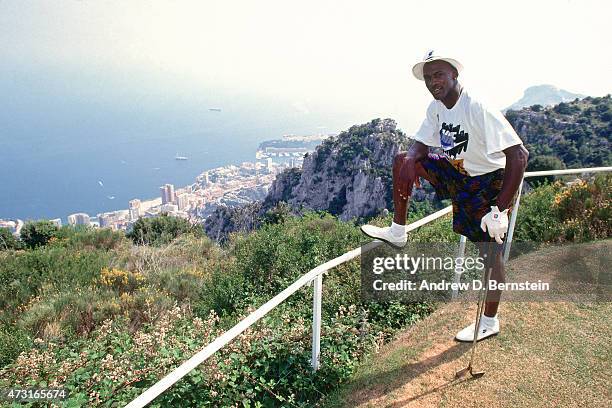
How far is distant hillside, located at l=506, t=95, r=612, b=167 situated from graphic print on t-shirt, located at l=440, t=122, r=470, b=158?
34813mm

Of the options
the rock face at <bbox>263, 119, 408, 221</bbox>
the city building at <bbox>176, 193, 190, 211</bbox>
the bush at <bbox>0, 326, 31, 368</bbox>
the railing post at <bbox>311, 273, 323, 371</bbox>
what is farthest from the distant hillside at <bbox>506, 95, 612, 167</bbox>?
the city building at <bbox>176, 193, 190, 211</bbox>

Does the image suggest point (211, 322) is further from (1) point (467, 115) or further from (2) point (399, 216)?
(1) point (467, 115)

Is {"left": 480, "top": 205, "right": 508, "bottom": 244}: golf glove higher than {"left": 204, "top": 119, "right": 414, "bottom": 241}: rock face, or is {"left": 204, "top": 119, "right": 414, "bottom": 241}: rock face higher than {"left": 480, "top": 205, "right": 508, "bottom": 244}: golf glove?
{"left": 480, "top": 205, "right": 508, "bottom": 244}: golf glove

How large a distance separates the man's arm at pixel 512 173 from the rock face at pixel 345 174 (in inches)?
1758

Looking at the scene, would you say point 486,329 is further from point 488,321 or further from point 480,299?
point 480,299

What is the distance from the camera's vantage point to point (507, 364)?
106 inches

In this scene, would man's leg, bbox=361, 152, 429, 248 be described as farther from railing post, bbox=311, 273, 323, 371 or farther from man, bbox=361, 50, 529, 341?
railing post, bbox=311, 273, 323, 371

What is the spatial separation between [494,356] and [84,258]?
7.16 metres

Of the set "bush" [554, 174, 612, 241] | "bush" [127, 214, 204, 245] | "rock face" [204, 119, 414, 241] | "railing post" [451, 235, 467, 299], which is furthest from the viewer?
"rock face" [204, 119, 414, 241]

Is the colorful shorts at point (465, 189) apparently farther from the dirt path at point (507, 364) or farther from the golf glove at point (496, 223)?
the dirt path at point (507, 364)

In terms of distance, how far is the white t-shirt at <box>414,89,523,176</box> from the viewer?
2.30 metres

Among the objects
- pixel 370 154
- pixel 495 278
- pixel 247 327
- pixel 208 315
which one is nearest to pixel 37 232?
pixel 208 315

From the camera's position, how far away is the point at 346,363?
2838 millimetres

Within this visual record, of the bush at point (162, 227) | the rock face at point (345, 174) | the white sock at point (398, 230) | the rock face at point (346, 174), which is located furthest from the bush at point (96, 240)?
the rock face at point (345, 174)
